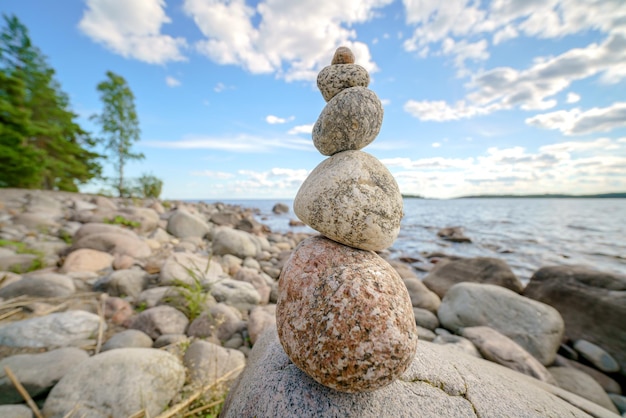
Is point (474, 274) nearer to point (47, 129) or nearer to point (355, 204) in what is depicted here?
point (355, 204)

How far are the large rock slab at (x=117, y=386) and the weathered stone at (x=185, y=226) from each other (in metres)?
8.08

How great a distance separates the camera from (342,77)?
217cm

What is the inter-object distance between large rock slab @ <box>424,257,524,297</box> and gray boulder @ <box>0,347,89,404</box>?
23.7 ft

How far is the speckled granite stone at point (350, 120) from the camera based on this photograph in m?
1.96

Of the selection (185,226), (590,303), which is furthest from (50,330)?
A: (590,303)

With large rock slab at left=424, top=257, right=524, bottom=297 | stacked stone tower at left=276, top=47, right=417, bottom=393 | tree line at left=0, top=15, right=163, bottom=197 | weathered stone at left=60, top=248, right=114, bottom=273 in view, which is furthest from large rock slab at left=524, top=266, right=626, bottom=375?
tree line at left=0, top=15, right=163, bottom=197

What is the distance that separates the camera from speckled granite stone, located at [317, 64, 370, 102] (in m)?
2.17

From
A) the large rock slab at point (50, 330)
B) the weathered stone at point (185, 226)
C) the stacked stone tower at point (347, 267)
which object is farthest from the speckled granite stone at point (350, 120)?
the weathered stone at point (185, 226)

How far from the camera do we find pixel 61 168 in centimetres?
1891

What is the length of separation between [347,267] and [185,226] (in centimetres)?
1003

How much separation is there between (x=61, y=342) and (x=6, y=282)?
8.02 feet

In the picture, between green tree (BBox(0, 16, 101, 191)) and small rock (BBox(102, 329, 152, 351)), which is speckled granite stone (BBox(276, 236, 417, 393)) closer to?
small rock (BBox(102, 329, 152, 351))

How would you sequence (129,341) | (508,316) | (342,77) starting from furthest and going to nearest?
(508,316) < (129,341) < (342,77)

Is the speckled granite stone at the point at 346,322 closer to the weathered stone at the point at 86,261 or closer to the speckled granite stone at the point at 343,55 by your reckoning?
the speckled granite stone at the point at 343,55
